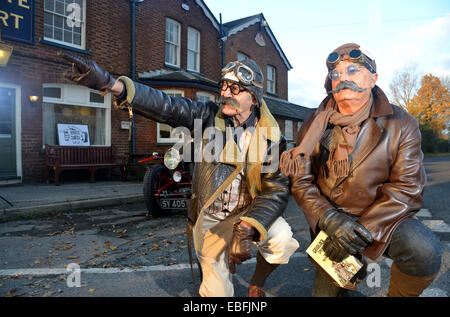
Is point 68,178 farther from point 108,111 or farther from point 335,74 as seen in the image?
point 335,74

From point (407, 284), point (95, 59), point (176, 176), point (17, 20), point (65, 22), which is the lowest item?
point (407, 284)

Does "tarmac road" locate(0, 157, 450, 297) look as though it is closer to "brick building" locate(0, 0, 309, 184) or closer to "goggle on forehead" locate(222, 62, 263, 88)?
"goggle on forehead" locate(222, 62, 263, 88)

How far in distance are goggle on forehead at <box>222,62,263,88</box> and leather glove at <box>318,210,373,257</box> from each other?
116 centimetres

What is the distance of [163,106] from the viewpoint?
2.38 meters

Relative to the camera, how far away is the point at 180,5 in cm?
1341

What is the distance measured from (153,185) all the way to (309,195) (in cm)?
396

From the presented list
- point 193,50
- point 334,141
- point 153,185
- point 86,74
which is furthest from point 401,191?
point 193,50

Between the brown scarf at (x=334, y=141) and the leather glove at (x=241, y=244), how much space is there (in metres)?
0.46

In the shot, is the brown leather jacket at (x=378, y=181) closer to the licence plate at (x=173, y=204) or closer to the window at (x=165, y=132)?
the licence plate at (x=173, y=204)

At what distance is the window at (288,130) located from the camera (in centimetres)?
2035

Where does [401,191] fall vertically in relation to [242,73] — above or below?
below

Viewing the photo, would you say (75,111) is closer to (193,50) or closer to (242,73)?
(193,50)

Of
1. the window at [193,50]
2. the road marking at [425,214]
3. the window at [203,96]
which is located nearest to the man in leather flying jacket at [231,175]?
the road marking at [425,214]

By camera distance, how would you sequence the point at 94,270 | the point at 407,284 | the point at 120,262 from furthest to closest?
the point at 120,262
the point at 94,270
the point at 407,284
